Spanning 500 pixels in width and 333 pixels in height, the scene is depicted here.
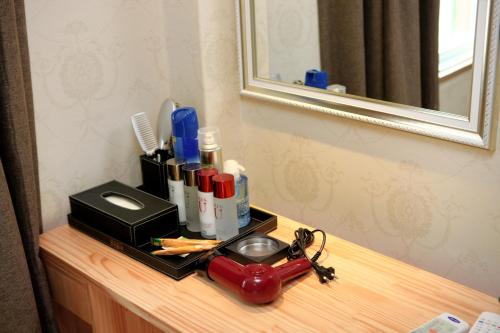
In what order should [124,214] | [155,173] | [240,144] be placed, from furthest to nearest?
1. [240,144]
2. [155,173]
3. [124,214]

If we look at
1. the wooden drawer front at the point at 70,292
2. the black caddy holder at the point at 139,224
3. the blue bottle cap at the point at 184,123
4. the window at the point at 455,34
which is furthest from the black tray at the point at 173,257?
the window at the point at 455,34

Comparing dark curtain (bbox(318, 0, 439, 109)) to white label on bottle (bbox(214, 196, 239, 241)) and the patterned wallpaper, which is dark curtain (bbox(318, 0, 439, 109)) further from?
white label on bottle (bbox(214, 196, 239, 241))

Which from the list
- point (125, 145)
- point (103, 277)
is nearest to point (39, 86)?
point (125, 145)

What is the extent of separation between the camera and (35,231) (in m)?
1.30

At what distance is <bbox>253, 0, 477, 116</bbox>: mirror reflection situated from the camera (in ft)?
3.66

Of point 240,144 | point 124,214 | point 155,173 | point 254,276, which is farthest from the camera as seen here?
point 240,144

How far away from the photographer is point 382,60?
125cm

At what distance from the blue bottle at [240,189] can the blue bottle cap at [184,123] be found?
106 mm

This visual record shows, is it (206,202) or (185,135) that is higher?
(185,135)

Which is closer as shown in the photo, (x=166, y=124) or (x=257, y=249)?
(x=257, y=249)

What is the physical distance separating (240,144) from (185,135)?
0.28 m

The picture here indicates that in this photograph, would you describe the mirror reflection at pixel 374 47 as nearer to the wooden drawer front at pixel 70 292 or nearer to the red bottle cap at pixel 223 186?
the red bottle cap at pixel 223 186

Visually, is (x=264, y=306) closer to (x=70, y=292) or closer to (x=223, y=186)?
(x=223, y=186)

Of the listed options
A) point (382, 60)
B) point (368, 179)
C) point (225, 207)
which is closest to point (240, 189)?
point (225, 207)
